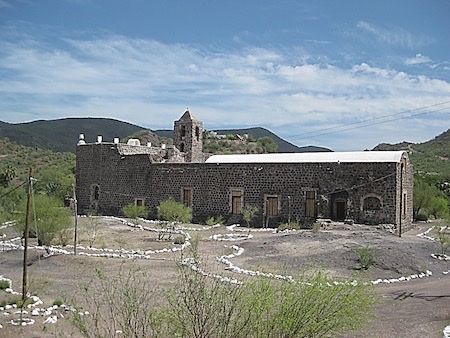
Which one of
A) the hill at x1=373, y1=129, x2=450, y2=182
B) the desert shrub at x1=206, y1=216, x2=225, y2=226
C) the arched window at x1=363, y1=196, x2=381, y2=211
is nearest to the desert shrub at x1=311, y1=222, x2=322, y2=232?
the arched window at x1=363, y1=196, x2=381, y2=211

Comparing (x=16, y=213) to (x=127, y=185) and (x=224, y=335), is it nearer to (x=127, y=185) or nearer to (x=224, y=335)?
(x=127, y=185)

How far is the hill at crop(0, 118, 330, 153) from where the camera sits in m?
74.1

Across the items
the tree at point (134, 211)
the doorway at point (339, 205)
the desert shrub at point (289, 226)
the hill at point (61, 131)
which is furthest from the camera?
the hill at point (61, 131)

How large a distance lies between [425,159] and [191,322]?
5507 cm

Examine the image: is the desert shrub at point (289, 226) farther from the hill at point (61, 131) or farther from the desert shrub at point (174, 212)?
the hill at point (61, 131)

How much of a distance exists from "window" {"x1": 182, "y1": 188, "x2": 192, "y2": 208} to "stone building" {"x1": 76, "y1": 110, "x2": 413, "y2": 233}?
6 centimetres

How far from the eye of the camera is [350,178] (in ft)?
81.4

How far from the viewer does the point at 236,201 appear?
2769 centimetres

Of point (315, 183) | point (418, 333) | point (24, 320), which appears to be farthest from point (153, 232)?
point (418, 333)

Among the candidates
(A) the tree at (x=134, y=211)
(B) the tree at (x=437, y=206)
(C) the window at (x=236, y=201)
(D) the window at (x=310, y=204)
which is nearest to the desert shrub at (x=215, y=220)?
(C) the window at (x=236, y=201)

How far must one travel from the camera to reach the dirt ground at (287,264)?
30.8ft

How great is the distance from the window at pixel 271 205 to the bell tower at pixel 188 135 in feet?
27.0

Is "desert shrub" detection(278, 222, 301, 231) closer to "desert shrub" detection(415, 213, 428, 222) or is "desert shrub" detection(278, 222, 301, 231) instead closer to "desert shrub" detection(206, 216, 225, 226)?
"desert shrub" detection(206, 216, 225, 226)

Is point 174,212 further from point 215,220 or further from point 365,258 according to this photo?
point 365,258
